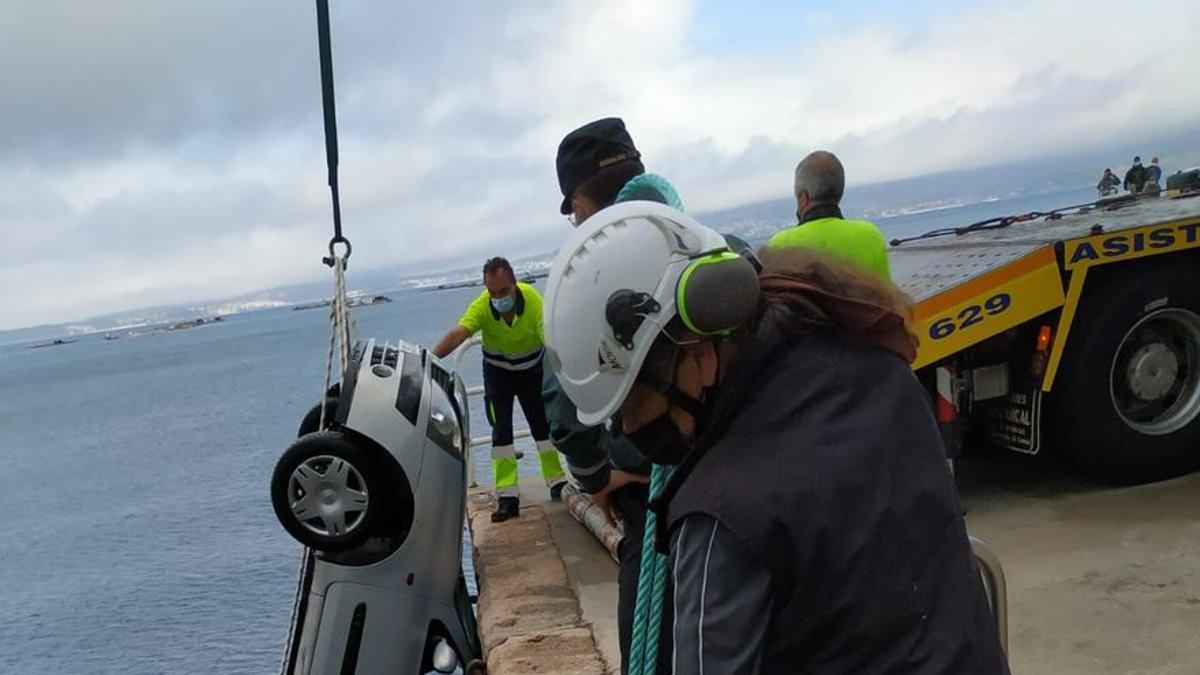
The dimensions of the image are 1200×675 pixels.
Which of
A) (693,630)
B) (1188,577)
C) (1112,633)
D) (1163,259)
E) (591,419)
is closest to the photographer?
(693,630)

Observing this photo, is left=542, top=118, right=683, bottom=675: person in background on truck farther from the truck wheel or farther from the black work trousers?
the black work trousers

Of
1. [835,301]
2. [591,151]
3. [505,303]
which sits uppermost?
[591,151]

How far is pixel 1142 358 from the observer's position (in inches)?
214

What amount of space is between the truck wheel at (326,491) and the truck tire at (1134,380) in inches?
140

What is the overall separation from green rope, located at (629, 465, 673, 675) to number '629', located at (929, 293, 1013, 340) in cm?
360

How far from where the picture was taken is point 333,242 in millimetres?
3934

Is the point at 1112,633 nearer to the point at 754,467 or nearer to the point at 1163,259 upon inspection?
the point at 1163,259

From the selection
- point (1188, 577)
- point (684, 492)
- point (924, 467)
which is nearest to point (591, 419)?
point (684, 492)

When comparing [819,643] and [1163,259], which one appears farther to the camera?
[1163,259]

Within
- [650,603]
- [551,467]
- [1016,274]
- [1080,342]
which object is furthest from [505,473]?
[650,603]

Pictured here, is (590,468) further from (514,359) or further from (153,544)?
(153,544)

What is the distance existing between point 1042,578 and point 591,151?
9.57ft

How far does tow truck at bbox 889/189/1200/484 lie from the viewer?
16.5ft

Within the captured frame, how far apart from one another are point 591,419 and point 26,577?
598 inches
